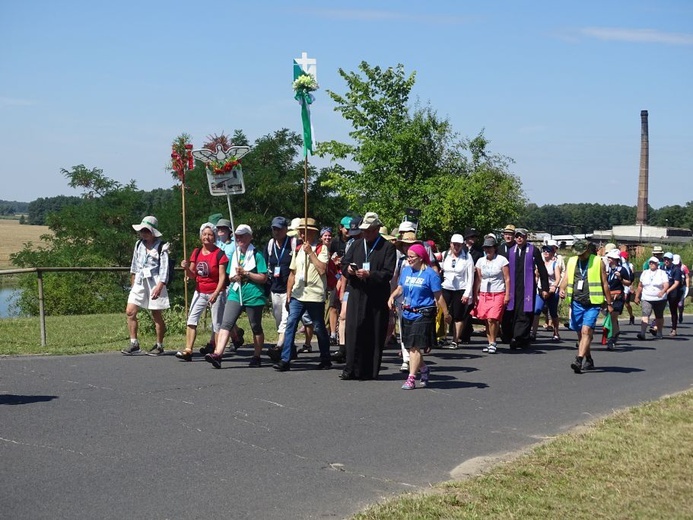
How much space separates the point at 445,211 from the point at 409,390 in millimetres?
22856

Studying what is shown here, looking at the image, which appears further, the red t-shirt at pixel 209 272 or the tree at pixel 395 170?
the tree at pixel 395 170

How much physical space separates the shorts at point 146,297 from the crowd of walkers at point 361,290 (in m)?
0.01

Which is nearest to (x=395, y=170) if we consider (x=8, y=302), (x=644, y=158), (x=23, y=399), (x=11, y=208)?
(x=8, y=302)

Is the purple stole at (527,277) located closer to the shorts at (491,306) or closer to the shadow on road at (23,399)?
the shorts at (491,306)

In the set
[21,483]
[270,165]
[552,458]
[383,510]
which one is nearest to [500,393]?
[552,458]

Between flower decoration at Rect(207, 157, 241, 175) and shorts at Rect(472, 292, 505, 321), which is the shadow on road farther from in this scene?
shorts at Rect(472, 292, 505, 321)

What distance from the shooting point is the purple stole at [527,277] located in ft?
54.7

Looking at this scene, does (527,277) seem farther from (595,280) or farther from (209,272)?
(209,272)

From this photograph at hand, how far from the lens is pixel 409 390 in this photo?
37.0 ft

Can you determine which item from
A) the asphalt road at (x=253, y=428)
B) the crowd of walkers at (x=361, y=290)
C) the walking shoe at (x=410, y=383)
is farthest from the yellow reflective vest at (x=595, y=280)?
the walking shoe at (x=410, y=383)

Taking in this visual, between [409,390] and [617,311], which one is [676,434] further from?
[617,311]

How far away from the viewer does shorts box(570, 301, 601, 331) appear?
526 inches

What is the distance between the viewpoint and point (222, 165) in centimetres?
1405

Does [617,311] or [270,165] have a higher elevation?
[270,165]
